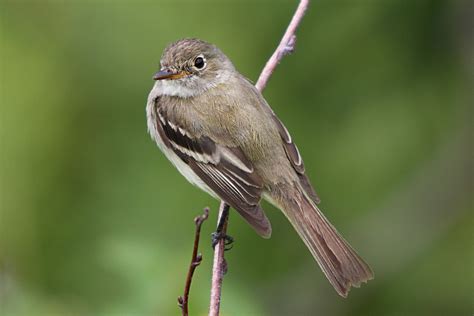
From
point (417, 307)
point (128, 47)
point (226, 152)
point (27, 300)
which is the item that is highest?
point (128, 47)

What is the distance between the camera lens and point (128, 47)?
544 centimetres

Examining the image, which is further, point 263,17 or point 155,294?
point 263,17

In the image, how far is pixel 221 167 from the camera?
176 inches

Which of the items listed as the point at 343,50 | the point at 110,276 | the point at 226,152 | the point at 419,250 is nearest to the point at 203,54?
the point at 226,152

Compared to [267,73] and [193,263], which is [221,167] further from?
[193,263]

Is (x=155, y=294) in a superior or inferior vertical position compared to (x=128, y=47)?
inferior

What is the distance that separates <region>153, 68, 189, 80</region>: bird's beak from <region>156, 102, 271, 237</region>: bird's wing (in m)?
0.25

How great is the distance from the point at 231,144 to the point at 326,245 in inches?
29.5

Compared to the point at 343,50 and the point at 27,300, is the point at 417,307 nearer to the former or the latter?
the point at 343,50

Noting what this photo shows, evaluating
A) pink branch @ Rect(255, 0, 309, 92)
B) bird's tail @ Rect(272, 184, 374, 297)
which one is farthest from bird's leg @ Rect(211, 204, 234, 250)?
pink branch @ Rect(255, 0, 309, 92)

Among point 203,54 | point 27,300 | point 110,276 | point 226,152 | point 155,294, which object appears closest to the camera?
point 155,294

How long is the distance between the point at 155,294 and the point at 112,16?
2.47 meters

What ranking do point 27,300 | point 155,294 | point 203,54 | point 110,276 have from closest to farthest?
point 155,294, point 27,300, point 203,54, point 110,276

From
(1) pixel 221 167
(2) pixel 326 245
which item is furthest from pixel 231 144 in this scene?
(2) pixel 326 245
